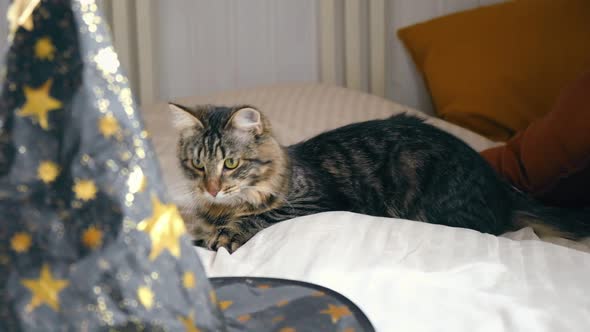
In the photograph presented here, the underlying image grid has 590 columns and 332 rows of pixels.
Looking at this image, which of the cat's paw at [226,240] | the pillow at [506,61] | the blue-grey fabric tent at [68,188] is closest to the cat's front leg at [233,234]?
the cat's paw at [226,240]

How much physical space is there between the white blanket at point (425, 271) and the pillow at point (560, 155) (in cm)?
43

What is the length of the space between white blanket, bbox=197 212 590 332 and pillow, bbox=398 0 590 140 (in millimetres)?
1134

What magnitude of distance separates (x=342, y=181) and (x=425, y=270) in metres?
0.61

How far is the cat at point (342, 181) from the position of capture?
1.39 m

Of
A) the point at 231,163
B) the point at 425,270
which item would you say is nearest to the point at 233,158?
the point at 231,163

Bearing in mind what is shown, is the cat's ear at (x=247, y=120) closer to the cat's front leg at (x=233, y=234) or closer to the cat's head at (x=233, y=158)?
the cat's head at (x=233, y=158)

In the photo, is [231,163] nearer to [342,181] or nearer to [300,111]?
[342,181]

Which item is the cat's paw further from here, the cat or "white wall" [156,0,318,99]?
"white wall" [156,0,318,99]

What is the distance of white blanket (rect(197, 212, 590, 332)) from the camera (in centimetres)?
81

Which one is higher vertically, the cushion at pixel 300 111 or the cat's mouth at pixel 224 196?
the cushion at pixel 300 111

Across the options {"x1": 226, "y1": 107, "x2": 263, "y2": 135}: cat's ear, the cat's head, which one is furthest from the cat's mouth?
{"x1": 226, "y1": 107, "x2": 263, "y2": 135}: cat's ear

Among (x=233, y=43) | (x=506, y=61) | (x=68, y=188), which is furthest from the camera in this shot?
(x=233, y=43)

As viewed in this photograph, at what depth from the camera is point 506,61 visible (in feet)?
7.20

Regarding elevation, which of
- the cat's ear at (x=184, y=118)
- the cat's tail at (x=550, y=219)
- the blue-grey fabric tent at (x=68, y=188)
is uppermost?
the blue-grey fabric tent at (x=68, y=188)
